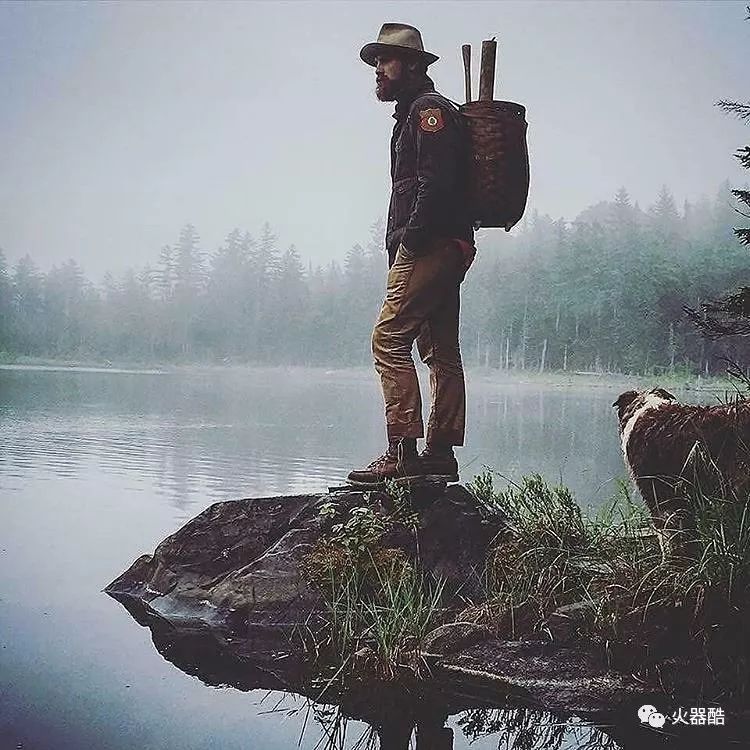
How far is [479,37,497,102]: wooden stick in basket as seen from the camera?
345 centimetres

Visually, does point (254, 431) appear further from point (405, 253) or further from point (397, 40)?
point (397, 40)

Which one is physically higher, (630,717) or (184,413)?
(184,413)

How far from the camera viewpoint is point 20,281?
981 centimetres

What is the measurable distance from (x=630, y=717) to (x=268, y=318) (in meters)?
6.72

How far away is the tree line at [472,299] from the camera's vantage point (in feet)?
25.6

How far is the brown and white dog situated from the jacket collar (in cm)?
126

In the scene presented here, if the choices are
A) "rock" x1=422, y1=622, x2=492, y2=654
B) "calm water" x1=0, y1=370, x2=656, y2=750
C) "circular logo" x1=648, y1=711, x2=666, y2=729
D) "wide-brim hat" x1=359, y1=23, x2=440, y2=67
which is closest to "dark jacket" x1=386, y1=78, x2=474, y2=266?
"wide-brim hat" x1=359, y1=23, x2=440, y2=67

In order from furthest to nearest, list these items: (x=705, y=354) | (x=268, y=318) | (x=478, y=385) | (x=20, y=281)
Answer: (x=20, y=281), (x=268, y=318), (x=478, y=385), (x=705, y=354)

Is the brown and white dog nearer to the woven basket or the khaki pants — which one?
the khaki pants

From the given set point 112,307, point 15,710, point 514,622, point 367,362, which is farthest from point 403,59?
point 112,307

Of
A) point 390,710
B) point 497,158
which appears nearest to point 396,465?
point 390,710

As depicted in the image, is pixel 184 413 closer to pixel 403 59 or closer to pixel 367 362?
pixel 367 362

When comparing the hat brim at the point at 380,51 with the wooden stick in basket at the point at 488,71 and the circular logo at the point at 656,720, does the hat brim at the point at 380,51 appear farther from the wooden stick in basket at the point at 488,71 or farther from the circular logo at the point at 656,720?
the circular logo at the point at 656,720

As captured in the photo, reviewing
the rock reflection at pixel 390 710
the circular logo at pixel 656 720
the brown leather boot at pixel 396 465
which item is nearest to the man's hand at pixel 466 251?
the brown leather boot at pixel 396 465
